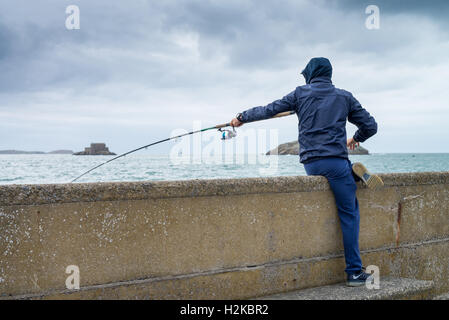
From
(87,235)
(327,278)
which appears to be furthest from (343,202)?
(87,235)

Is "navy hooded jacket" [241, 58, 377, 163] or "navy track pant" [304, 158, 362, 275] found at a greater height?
"navy hooded jacket" [241, 58, 377, 163]

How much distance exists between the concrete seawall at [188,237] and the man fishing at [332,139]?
154mm

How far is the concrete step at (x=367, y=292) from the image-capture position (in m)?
3.21

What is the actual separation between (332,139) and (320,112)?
0.79 ft

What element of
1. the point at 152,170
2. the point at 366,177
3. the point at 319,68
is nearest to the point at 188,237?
the point at 366,177

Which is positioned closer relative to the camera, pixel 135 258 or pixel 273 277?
pixel 135 258

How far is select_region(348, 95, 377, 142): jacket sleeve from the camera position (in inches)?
140

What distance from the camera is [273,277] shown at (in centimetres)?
333

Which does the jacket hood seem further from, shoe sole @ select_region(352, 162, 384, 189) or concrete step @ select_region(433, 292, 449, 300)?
concrete step @ select_region(433, 292, 449, 300)

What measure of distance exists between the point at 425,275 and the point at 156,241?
282cm

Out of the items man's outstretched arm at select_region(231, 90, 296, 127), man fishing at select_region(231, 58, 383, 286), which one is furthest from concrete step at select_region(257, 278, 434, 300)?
man's outstretched arm at select_region(231, 90, 296, 127)

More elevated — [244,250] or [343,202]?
[343,202]

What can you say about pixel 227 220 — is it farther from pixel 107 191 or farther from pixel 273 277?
pixel 107 191

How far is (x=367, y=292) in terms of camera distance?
10.8 ft
